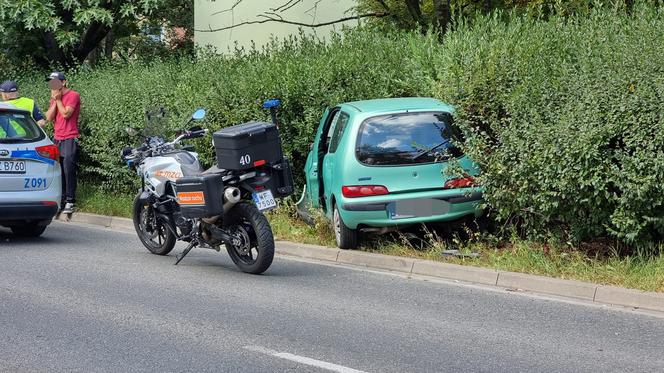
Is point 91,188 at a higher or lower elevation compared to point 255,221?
lower

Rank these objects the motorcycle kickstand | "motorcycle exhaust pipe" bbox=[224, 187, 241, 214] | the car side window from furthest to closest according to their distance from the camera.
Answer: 1. the car side window
2. the motorcycle kickstand
3. "motorcycle exhaust pipe" bbox=[224, 187, 241, 214]

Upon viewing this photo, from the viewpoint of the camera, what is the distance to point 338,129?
12.0 m

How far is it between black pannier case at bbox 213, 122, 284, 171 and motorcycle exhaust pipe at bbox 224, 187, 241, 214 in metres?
0.21

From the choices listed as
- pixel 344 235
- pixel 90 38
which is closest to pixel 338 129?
pixel 344 235

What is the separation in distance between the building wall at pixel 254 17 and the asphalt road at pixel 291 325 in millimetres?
14904

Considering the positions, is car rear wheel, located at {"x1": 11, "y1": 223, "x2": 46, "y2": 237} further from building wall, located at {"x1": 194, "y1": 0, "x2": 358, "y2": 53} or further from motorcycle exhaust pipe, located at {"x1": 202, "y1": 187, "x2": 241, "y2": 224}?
building wall, located at {"x1": 194, "y1": 0, "x2": 358, "y2": 53}

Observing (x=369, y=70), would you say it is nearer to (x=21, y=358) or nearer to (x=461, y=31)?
(x=461, y=31)

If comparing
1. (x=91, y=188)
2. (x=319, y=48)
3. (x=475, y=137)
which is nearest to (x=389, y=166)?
(x=475, y=137)

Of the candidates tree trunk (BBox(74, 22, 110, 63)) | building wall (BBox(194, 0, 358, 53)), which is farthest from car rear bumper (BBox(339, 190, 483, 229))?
tree trunk (BBox(74, 22, 110, 63))

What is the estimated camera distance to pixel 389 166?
1102 centimetres

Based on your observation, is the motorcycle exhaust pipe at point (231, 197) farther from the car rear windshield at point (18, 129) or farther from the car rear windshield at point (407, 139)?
the car rear windshield at point (18, 129)

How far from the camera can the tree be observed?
2088 centimetres

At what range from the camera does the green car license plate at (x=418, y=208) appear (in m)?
10.9

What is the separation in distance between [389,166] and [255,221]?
1885mm
